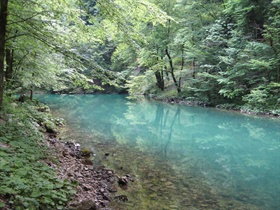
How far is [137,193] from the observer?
17.1 feet

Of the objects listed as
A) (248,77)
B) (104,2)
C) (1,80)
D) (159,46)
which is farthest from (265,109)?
(1,80)

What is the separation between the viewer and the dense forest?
491 centimetres

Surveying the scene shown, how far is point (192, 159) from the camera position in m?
7.86

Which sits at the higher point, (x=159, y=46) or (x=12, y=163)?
(x=159, y=46)

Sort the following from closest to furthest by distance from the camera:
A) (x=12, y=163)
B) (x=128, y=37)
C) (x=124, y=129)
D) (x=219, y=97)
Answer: (x=12, y=163)
(x=128, y=37)
(x=124, y=129)
(x=219, y=97)

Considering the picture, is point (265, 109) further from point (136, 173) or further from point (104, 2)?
point (104, 2)

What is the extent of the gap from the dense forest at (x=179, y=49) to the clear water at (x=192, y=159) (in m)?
2.42

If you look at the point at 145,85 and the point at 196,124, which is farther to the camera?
the point at 145,85

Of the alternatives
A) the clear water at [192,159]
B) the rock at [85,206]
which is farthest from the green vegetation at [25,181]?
the clear water at [192,159]

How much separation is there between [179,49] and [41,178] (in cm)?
2207

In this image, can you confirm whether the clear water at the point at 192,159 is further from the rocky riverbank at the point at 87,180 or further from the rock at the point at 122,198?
the rocky riverbank at the point at 87,180

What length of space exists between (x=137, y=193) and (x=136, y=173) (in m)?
1.15

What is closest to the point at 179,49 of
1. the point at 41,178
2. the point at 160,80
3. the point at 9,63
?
the point at 160,80

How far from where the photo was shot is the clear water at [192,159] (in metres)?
5.14
